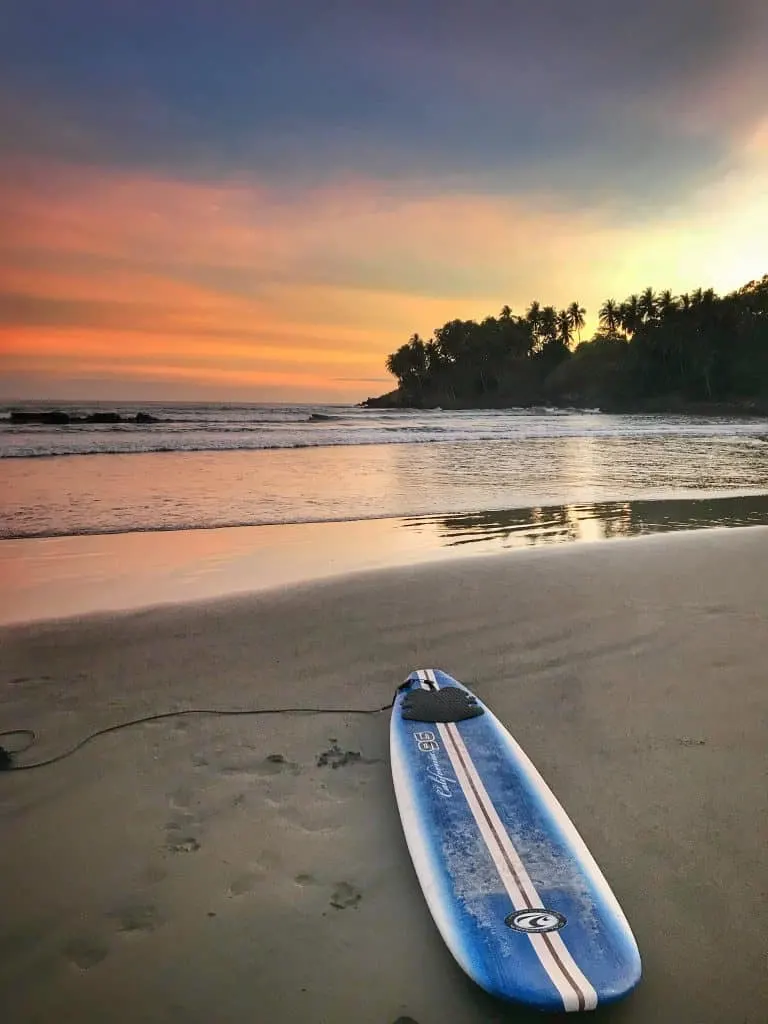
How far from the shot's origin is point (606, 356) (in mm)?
70250

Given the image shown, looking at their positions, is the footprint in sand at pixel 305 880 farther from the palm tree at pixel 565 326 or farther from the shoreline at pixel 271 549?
the palm tree at pixel 565 326

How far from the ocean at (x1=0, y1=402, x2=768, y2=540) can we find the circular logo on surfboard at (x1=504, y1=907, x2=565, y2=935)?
261 inches

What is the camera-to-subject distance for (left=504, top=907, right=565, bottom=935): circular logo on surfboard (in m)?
1.64

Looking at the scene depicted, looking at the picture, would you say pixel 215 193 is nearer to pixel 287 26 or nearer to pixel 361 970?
pixel 287 26

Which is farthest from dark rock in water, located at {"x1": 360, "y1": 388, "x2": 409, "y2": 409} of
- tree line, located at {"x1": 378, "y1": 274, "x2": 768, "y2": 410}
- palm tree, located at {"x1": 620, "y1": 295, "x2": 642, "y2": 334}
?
palm tree, located at {"x1": 620, "y1": 295, "x2": 642, "y2": 334}

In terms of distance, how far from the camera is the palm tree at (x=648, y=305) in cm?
6425

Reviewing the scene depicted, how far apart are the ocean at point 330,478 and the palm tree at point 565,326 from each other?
68.3 meters

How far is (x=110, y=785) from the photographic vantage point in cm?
248

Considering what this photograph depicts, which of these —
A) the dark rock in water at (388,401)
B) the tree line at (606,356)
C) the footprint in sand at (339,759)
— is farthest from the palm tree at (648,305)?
the footprint in sand at (339,759)

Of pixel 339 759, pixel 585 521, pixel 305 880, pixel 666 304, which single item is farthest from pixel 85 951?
pixel 666 304

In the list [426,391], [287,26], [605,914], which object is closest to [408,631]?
[605,914]

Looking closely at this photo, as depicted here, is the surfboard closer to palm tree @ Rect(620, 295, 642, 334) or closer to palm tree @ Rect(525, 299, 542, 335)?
palm tree @ Rect(620, 295, 642, 334)

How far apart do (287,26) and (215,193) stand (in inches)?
147

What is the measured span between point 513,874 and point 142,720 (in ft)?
6.25
